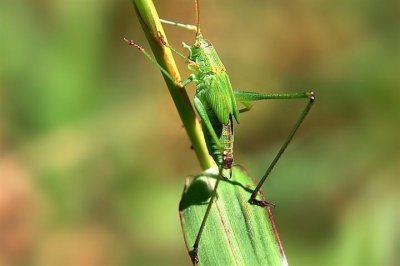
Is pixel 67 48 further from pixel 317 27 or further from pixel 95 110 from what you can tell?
pixel 317 27

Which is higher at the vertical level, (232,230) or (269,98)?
(269,98)

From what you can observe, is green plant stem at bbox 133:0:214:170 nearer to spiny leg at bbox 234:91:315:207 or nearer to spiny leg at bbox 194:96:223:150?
spiny leg at bbox 194:96:223:150

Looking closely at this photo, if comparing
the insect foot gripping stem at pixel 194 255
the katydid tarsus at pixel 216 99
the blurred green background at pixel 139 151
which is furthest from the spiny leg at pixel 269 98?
the blurred green background at pixel 139 151

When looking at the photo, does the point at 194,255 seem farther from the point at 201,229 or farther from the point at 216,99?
the point at 216,99

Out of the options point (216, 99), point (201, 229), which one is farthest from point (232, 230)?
point (216, 99)

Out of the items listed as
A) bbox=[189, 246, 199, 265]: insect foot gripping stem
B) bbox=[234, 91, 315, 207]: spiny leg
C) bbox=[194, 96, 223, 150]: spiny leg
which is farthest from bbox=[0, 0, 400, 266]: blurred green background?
bbox=[189, 246, 199, 265]: insect foot gripping stem

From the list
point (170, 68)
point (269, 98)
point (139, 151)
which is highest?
point (170, 68)
